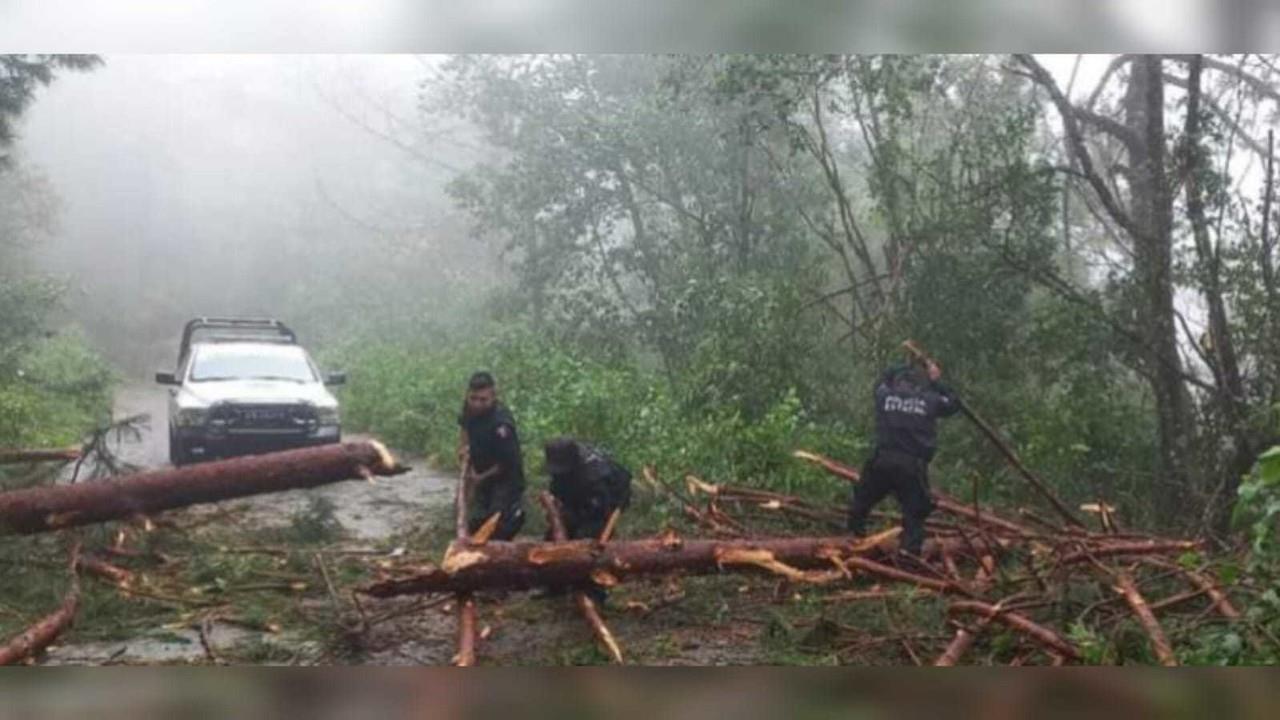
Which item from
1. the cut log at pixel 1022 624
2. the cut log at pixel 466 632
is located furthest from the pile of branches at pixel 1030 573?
the cut log at pixel 466 632

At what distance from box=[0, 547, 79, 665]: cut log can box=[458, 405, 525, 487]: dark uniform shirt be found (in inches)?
85.9

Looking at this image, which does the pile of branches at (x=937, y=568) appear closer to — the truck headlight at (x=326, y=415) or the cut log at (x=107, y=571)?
the truck headlight at (x=326, y=415)

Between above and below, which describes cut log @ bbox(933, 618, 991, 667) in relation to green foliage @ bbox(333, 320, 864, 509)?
below

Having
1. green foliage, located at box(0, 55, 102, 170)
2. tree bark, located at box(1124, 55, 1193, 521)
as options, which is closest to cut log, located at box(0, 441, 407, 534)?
green foliage, located at box(0, 55, 102, 170)

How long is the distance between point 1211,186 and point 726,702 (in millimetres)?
4915

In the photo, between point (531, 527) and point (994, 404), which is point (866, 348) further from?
point (531, 527)

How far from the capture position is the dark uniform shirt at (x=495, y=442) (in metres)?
6.89

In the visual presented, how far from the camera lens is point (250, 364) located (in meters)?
7.33

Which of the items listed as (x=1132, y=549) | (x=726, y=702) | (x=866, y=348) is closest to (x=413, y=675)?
(x=726, y=702)

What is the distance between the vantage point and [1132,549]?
22.7 ft

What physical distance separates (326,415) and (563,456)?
158cm

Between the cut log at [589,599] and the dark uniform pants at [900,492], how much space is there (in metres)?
1.43

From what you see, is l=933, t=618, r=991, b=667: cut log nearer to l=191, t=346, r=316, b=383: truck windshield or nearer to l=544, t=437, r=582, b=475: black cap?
l=544, t=437, r=582, b=475: black cap

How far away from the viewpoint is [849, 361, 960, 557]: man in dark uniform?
683 centimetres
